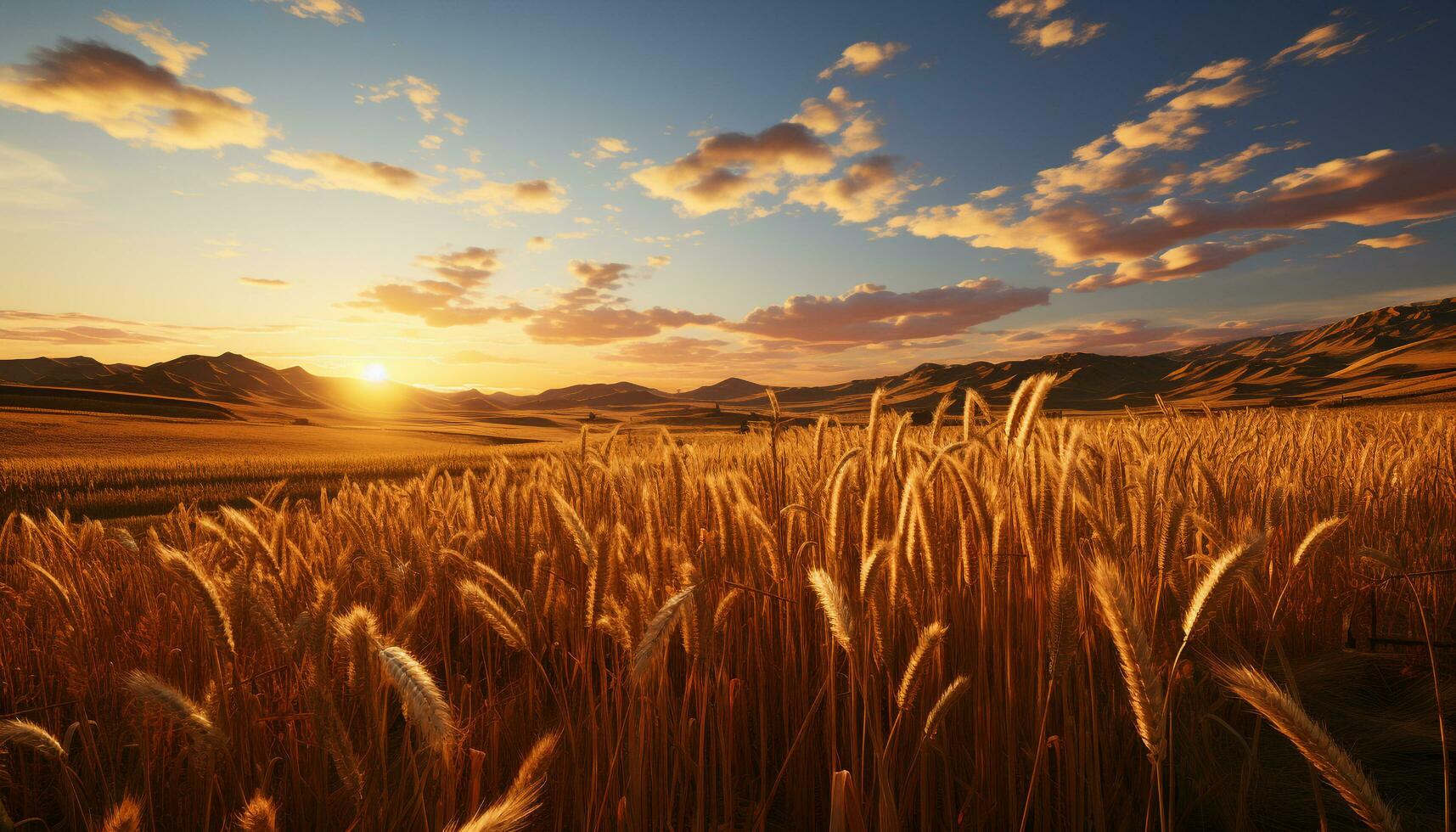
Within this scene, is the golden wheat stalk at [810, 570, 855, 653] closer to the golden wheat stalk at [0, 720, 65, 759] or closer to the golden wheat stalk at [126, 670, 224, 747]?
the golden wheat stalk at [126, 670, 224, 747]

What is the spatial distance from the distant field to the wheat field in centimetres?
345

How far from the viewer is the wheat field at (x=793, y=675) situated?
1.32 m

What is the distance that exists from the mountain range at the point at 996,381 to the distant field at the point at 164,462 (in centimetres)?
2096

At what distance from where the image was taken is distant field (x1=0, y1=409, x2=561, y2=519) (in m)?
10.4

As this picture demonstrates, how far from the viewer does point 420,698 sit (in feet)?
3.24

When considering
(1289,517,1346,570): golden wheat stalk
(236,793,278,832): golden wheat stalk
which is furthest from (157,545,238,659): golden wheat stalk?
(1289,517,1346,570): golden wheat stalk

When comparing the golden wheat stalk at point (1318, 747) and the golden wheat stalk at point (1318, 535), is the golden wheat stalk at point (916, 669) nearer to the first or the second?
the golden wheat stalk at point (1318, 747)

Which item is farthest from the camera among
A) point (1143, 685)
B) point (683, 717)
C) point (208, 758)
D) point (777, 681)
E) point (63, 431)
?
point (63, 431)

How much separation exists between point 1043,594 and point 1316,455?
5.26 m

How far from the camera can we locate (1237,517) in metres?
3.52

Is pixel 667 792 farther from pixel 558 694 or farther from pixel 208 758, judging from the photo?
pixel 208 758

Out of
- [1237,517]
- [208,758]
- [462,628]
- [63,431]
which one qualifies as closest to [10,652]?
[462,628]

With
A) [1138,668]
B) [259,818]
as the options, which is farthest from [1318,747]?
[259,818]

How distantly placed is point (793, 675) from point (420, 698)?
4.58ft
